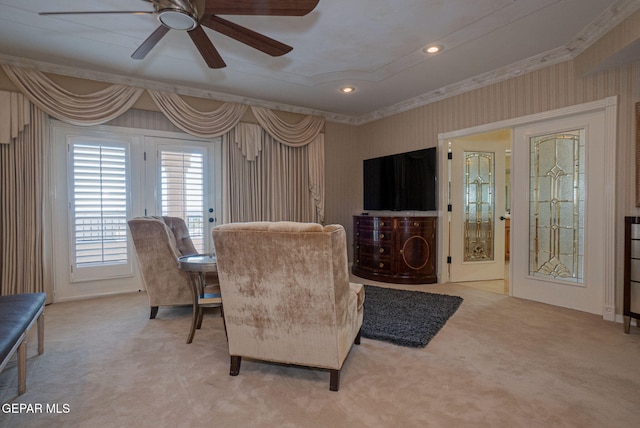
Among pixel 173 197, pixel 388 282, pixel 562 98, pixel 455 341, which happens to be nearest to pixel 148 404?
pixel 455 341

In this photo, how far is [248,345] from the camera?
6.48 feet

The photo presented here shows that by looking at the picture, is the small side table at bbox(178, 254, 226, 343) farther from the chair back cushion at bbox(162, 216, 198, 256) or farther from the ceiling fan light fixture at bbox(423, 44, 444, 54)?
the ceiling fan light fixture at bbox(423, 44, 444, 54)

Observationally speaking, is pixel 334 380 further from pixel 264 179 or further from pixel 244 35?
pixel 264 179

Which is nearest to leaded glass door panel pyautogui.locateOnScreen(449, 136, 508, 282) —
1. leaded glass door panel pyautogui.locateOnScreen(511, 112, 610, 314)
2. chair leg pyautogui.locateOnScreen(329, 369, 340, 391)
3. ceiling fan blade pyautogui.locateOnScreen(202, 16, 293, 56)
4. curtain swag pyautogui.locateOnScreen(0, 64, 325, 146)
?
leaded glass door panel pyautogui.locateOnScreen(511, 112, 610, 314)

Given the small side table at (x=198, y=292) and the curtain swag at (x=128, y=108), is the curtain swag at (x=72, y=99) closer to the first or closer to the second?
the curtain swag at (x=128, y=108)

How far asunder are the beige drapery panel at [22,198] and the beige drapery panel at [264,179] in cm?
204

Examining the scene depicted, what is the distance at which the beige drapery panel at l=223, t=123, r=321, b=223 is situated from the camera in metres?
4.71

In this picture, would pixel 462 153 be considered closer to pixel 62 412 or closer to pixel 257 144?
pixel 257 144

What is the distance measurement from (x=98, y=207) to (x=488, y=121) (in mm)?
4877

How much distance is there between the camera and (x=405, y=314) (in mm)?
3125

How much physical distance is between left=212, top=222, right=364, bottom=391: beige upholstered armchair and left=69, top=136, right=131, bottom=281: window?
2845 mm

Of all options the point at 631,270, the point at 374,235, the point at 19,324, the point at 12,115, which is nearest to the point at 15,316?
the point at 19,324

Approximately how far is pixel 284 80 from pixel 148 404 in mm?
3695

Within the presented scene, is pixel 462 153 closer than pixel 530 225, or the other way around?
pixel 530 225
